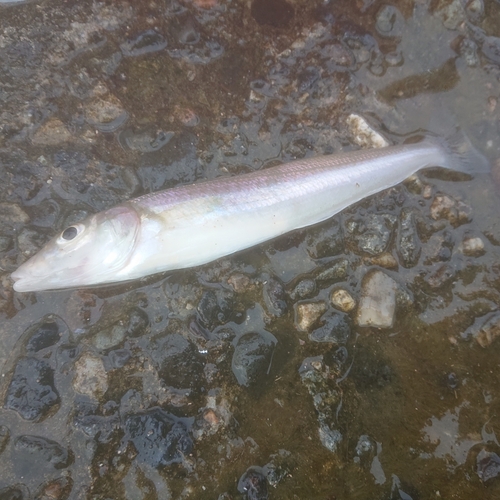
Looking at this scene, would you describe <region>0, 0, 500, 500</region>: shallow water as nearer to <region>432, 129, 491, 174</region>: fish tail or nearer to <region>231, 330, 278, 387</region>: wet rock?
<region>231, 330, 278, 387</region>: wet rock

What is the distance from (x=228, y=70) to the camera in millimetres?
3031

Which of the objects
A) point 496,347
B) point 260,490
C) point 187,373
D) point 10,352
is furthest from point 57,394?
point 496,347

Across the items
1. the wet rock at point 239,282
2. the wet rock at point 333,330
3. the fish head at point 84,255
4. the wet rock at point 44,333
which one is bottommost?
the wet rock at point 333,330

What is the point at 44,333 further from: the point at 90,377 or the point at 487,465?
the point at 487,465

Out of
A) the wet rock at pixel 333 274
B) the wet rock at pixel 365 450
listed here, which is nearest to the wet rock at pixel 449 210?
the wet rock at pixel 333 274

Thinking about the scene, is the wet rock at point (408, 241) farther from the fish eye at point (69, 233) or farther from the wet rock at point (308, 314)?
the fish eye at point (69, 233)

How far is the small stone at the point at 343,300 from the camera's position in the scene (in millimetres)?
2812

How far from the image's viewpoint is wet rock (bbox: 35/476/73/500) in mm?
2428

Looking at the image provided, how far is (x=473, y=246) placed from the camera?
2916mm

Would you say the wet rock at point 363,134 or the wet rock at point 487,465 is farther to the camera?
the wet rock at point 363,134

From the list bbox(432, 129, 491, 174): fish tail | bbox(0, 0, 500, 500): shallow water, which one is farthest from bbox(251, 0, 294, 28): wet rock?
bbox(432, 129, 491, 174): fish tail

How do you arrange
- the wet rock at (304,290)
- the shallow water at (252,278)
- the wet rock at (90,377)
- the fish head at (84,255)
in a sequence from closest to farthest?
the fish head at (84,255) → the shallow water at (252,278) → the wet rock at (90,377) → the wet rock at (304,290)

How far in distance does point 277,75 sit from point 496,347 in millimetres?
2903

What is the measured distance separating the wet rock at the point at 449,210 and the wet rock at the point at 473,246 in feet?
0.54
